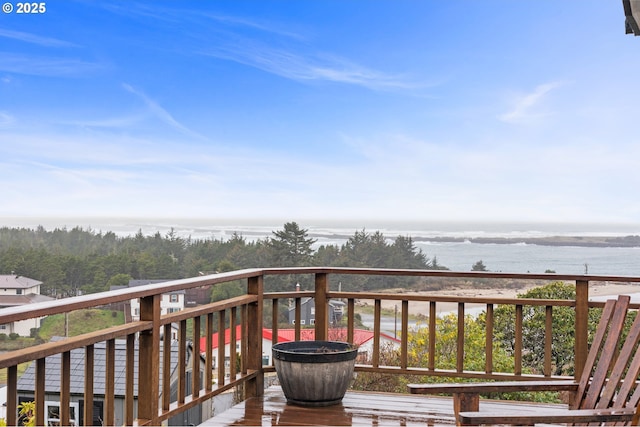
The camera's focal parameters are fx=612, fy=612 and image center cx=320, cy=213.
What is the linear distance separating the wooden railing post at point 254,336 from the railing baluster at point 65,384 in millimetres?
2036

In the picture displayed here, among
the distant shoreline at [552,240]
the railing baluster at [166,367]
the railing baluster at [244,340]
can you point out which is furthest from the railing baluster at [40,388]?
the distant shoreline at [552,240]

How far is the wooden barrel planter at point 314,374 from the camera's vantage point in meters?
4.18

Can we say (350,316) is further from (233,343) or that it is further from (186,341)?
(186,341)

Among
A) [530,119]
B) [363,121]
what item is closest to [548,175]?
[530,119]

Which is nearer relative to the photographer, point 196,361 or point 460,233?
point 196,361

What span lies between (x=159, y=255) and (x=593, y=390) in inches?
716

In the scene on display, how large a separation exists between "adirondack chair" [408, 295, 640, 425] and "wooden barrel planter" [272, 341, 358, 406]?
1.52 metres

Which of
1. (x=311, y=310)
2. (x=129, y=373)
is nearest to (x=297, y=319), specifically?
(x=311, y=310)

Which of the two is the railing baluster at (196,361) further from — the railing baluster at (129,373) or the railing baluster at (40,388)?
the railing baluster at (40,388)

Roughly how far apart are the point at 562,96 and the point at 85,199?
65.0ft

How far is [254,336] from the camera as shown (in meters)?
4.55

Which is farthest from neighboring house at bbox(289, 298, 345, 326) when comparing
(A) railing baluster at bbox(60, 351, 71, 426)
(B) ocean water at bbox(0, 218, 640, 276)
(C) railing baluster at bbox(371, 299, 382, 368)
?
(B) ocean water at bbox(0, 218, 640, 276)

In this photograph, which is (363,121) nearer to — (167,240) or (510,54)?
(510,54)

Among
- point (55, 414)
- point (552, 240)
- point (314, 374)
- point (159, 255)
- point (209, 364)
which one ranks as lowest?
point (55, 414)
